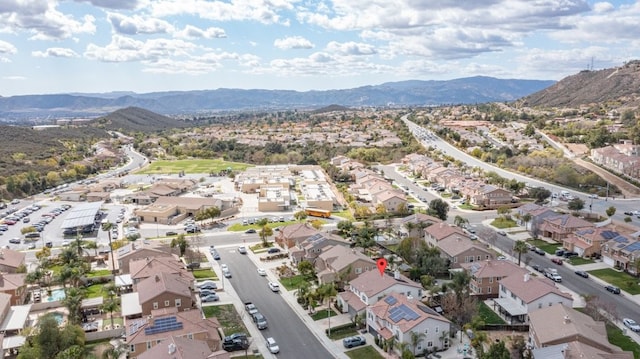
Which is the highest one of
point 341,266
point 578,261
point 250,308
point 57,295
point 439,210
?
point 341,266

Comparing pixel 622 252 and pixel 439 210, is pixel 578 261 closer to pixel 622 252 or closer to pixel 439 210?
pixel 622 252

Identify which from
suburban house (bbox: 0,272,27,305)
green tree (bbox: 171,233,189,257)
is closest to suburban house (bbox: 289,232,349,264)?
green tree (bbox: 171,233,189,257)

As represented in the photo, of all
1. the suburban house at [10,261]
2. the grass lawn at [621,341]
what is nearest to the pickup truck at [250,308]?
the suburban house at [10,261]

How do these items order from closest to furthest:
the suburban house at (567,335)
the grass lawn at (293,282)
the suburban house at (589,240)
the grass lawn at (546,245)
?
the suburban house at (567,335) → the grass lawn at (293,282) → the suburban house at (589,240) → the grass lawn at (546,245)

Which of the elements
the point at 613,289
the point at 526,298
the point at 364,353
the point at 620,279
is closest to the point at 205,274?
the point at 364,353

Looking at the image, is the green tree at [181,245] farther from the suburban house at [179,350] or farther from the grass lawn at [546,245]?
the grass lawn at [546,245]

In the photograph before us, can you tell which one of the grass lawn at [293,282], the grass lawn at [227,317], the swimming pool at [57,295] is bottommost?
the grass lawn at [293,282]
